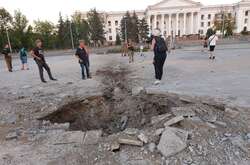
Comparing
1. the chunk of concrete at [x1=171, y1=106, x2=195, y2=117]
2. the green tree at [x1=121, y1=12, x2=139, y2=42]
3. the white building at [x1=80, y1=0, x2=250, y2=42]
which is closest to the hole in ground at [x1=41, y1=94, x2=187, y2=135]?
the chunk of concrete at [x1=171, y1=106, x2=195, y2=117]

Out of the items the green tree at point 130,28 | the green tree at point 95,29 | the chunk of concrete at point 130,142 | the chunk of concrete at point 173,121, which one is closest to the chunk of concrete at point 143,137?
the chunk of concrete at point 130,142

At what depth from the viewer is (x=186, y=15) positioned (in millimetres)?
79438

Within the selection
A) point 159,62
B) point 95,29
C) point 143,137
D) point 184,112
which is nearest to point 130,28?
point 95,29

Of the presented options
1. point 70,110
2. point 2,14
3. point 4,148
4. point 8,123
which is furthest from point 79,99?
point 2,14

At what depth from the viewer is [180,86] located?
21.4 ft

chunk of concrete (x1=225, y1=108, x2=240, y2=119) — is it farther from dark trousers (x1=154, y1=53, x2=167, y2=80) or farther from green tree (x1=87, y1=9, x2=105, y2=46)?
green tree (x1=87, y1=9, x2=105, y2=46)

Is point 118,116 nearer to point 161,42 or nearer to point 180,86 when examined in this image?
point 180,86

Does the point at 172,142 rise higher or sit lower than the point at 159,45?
lower

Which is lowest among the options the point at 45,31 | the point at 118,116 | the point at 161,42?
the point at 118,116

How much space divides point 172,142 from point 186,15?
84.6 metres

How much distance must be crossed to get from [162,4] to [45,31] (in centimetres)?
4446

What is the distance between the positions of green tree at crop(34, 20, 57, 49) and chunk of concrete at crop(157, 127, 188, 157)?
189ft

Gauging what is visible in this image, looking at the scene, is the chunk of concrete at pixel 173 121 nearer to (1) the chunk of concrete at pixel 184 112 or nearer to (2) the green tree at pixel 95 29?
(1) the chunk of concrete at pixel 184 112

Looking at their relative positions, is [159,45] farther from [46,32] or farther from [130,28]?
[46,32]
